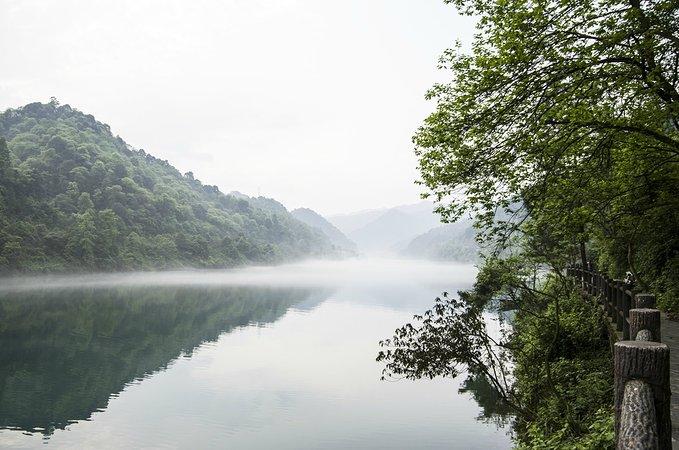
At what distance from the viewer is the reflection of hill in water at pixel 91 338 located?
1163 inches

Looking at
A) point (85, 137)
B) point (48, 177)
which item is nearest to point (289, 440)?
point (48, 177)

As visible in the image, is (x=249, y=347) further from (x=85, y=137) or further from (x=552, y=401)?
(x=85, y=137)

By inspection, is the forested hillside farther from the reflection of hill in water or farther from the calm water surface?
the calm water surface

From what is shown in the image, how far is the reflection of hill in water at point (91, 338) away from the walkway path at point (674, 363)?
26.2 metres

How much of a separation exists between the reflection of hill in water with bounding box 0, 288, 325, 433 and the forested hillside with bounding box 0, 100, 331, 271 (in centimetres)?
2140

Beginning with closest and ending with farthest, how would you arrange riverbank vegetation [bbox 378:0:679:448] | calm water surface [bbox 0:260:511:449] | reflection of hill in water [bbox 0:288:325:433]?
riverbank vegetation [bbox 378:0:679:448]
calm water surface [bbox 0:260:511:449]
reflection of hill in water [bbox 0:288:325:433]

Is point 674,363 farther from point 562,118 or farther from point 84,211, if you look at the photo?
point 84,211

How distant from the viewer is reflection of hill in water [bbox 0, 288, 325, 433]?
96.9 feet

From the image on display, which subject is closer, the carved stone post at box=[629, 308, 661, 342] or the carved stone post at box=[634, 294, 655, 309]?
the carved stone post at box=[629, 308, 661, 342]

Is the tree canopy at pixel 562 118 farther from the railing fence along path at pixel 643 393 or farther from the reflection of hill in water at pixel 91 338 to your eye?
the reflection of hill in water at pixel 91 338

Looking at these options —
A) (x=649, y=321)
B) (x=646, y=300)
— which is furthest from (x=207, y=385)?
(x=649, y=321)

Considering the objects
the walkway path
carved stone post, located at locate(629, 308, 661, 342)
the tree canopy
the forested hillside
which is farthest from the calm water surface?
the forested hillside

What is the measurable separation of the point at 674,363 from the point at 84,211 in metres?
134

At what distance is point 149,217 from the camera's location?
147 meters
